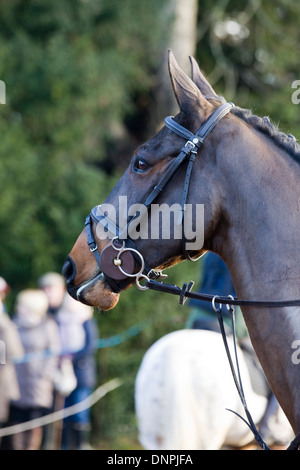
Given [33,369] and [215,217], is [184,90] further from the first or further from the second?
[33,369]

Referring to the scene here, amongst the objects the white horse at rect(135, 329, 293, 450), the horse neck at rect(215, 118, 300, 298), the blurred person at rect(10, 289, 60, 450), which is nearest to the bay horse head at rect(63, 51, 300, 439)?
the horse neck at rect(215, 118, 300, 298)

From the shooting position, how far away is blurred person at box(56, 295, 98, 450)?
761 cm

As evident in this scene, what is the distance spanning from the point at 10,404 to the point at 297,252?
17.6 feet

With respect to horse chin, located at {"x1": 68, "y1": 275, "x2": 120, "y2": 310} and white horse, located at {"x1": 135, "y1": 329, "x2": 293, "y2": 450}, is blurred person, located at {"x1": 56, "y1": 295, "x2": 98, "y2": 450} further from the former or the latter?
horse chin, located at {"x1": 68, "y1": 275, "x2": 120, "y2": 310}

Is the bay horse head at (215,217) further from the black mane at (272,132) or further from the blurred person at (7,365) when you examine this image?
the blurred person at (7,365)

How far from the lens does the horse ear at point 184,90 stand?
2791mm

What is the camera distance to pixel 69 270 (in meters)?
3.04

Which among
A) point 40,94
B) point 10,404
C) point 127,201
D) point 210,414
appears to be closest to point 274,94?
point 40,94

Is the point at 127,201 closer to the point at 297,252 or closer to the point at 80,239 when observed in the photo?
the point at 80,239

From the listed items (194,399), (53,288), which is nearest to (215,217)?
(194,399)

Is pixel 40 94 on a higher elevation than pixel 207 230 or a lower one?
higher

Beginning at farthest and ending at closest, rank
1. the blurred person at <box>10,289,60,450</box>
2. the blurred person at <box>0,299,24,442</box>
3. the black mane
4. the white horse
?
1. the blurred person at <box>10,289,60,450</box>
2. the blurred person at <box>0,299,24,442</box>
3. the white horse
4. the black mane

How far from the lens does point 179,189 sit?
2824 millimetres
